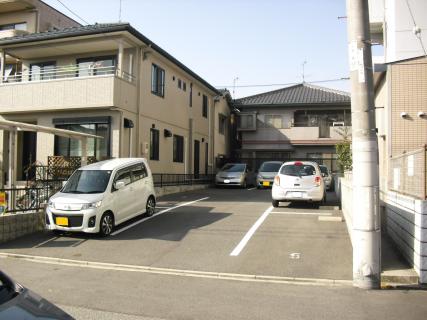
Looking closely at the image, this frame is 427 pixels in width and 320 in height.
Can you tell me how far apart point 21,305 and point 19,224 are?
7886 millimetres

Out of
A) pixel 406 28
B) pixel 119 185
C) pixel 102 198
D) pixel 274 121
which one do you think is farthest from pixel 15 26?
pixel 406 28

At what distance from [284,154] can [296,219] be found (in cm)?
1966

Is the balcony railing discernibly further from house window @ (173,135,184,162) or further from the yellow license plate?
the yellow license plate

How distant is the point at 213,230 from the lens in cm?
1029

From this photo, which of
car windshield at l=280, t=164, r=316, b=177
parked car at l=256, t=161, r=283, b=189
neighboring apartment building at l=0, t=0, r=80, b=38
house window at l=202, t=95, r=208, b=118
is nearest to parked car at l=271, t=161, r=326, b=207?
car windshield at l=280, t=164, r=316, b=177

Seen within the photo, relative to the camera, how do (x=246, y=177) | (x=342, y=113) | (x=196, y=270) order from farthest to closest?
(x=342, y=113)
(x=246, y=177)
(x=196, y=270)

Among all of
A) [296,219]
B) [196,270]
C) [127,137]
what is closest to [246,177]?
[127,137]

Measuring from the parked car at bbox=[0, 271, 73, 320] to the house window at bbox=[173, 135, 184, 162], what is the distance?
18.2 meters

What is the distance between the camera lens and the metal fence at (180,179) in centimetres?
1836

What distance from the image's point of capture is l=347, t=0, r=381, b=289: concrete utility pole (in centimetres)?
620

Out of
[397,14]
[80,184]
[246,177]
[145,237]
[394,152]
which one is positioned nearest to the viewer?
[145,237]

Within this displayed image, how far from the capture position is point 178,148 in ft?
72.0

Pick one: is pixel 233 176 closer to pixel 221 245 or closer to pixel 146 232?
pixel 146 232

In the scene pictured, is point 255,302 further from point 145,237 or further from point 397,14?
point 397,14
